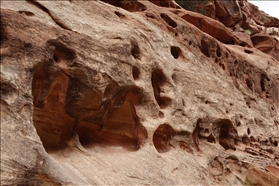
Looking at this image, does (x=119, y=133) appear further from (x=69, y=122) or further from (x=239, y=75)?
(x=239, y=75)

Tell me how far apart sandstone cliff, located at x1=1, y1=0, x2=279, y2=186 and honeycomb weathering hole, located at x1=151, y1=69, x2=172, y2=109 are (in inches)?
0.7

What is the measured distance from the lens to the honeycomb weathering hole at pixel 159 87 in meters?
5.29

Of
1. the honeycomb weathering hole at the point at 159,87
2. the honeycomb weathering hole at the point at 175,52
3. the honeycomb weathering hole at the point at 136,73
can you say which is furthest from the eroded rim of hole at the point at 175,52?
the honeycomb weathering hole at the point at 136,73

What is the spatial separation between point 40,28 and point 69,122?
3.76ft

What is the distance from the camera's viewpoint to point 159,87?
537 cm

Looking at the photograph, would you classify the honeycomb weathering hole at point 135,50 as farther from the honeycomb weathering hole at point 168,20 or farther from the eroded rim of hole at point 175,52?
the honeycomb weathering hole at point 168,20

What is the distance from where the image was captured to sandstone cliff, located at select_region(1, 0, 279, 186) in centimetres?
308

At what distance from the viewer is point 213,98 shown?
21.2 feet

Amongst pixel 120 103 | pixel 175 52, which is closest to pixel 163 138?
pixel 120 103

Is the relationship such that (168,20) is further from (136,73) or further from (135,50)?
(136,73)

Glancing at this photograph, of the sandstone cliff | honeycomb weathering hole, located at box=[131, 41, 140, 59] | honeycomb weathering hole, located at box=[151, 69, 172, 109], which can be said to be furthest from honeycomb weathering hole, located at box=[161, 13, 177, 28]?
honeycomb weathering hole, located at box=[131, 41, 140, 59]

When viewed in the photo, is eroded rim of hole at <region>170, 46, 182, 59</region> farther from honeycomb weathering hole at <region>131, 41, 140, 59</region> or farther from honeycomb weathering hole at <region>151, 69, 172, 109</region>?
honeycomb weathering hole at <region>131, 41, 140, 59</region>

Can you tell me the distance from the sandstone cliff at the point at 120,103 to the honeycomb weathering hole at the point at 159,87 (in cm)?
2

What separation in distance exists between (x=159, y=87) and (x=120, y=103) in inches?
42.8
